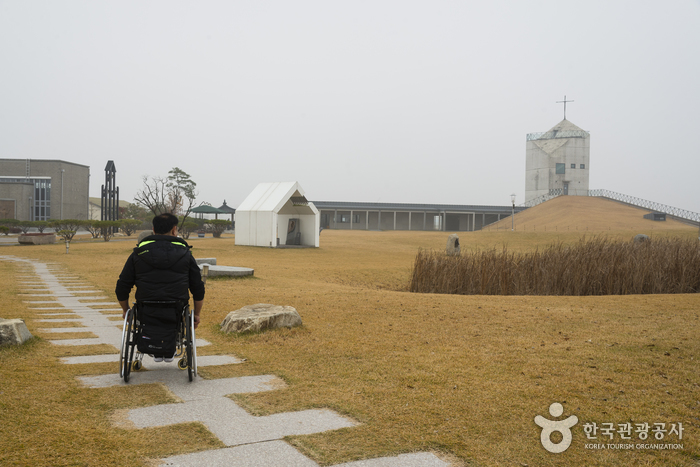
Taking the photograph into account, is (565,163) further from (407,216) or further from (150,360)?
(150,360)

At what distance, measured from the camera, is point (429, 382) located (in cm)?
430

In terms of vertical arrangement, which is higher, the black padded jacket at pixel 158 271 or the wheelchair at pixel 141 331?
the black padded jacket at pixel 158 271

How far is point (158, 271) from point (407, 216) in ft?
183

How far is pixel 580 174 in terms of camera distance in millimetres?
67625

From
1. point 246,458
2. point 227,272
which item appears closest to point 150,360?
point 246,458

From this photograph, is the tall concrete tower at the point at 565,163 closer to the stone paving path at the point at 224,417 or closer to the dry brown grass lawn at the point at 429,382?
the dry brown grass lawn at the point at 429,382

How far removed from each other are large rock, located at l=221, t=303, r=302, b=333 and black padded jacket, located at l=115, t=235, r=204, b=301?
6.63 ft

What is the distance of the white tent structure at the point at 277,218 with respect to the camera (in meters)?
24.9

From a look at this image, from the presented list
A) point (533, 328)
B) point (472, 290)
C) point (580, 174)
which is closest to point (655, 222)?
point (580, 174)

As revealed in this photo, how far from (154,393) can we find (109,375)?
0.70 meters

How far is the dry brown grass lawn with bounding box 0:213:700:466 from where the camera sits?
3027 mm

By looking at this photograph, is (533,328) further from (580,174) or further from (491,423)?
(580,174)

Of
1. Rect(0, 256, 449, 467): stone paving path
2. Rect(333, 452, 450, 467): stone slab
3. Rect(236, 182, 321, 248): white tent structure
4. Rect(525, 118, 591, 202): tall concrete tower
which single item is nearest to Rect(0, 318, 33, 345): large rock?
Rect(0, 256, 449, 467): stone paving path

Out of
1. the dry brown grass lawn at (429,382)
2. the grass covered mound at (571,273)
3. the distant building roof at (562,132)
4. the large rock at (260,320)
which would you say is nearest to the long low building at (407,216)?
the distant building roof at (562,132)
